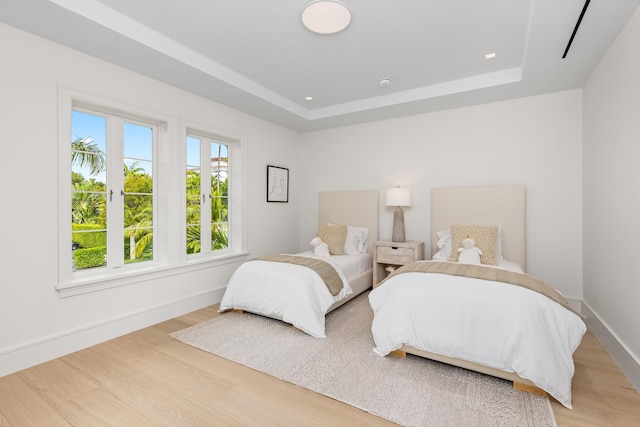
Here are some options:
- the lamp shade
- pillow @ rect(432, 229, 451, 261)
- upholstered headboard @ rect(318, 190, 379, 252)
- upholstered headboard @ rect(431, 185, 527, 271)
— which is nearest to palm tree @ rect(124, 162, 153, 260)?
upholstered headboard @ rect(318, 190, 379, 252)

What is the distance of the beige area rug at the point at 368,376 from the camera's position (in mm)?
1710

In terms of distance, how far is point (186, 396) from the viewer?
1885mm

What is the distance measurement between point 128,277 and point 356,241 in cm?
276

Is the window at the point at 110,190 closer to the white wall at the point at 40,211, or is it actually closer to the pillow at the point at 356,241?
the white wall at the point at 40,211

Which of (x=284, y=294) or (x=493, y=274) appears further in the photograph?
(x=284, y=294)

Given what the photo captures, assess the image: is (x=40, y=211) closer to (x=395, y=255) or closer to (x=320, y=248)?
(x=320, y=248)

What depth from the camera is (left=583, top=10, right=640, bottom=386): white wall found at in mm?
2031

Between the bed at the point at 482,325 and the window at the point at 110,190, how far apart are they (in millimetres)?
2426

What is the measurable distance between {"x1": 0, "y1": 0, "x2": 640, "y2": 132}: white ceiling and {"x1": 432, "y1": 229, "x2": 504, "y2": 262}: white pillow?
1.61 metres

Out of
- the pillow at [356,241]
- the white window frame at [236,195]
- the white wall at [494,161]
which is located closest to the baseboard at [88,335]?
the white window frame at [236,195]

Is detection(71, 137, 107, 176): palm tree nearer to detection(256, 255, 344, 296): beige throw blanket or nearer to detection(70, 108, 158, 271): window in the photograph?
detection(70, 108, 158, 271): window

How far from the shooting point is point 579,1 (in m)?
1.92

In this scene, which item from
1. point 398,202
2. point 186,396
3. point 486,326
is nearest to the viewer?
point 186,396

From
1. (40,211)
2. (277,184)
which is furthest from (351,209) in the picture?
(40,211)
